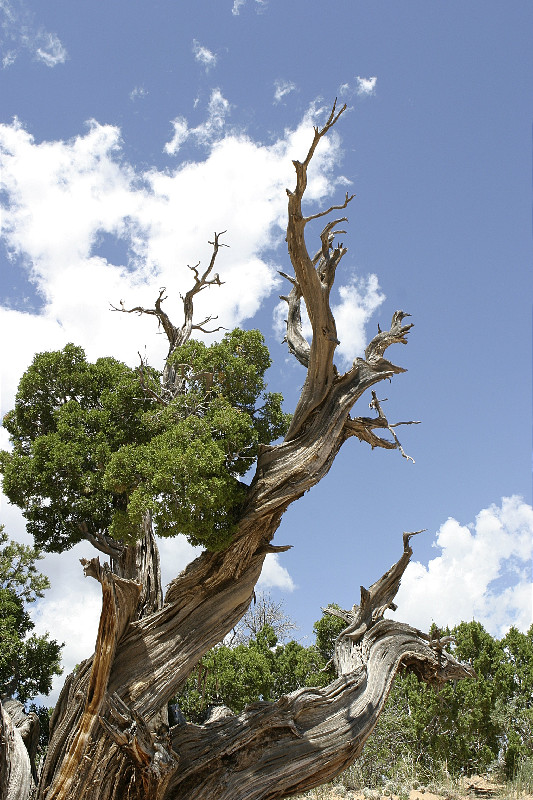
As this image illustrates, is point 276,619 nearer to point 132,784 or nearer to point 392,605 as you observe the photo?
point 392,605

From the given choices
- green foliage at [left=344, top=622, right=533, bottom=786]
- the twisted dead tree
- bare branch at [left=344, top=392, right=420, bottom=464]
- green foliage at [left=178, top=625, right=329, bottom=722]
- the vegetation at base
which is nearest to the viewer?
the twisted dead tree

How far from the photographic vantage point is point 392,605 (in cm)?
1078

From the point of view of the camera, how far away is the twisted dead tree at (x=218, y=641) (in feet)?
23.6

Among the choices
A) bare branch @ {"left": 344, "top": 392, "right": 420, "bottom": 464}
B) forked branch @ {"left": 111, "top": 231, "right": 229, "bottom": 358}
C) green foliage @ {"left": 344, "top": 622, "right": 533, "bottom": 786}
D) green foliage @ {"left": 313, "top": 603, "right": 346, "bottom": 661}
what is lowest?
green foliage @ {"left": 344, "top": 622, "right": 533, "bottom": 786}

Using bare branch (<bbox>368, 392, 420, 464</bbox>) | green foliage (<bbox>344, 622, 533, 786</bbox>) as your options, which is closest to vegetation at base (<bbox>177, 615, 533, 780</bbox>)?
green foliage (<bbox>344, 622, 533, 786</bbox>)

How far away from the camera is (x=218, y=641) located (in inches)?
332

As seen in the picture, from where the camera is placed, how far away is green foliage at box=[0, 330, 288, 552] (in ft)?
25.6

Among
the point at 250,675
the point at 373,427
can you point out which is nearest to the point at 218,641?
the point at 373,427

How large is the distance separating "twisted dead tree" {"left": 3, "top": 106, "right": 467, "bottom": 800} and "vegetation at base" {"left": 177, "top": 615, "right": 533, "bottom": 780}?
402cm

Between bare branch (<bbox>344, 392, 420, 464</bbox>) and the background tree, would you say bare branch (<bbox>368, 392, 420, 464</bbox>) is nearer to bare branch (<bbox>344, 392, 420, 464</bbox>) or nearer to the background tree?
bare branch (<bbox>344, 392, 420, 464</bbox>)

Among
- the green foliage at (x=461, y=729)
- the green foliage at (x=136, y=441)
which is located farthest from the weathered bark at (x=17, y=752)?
the green foliage at (x=461, y=729)

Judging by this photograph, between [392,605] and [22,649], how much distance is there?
20.1 ft

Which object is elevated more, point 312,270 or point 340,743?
point 312,270

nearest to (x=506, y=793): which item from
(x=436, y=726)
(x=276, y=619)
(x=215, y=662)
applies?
(x=436, y=726)
